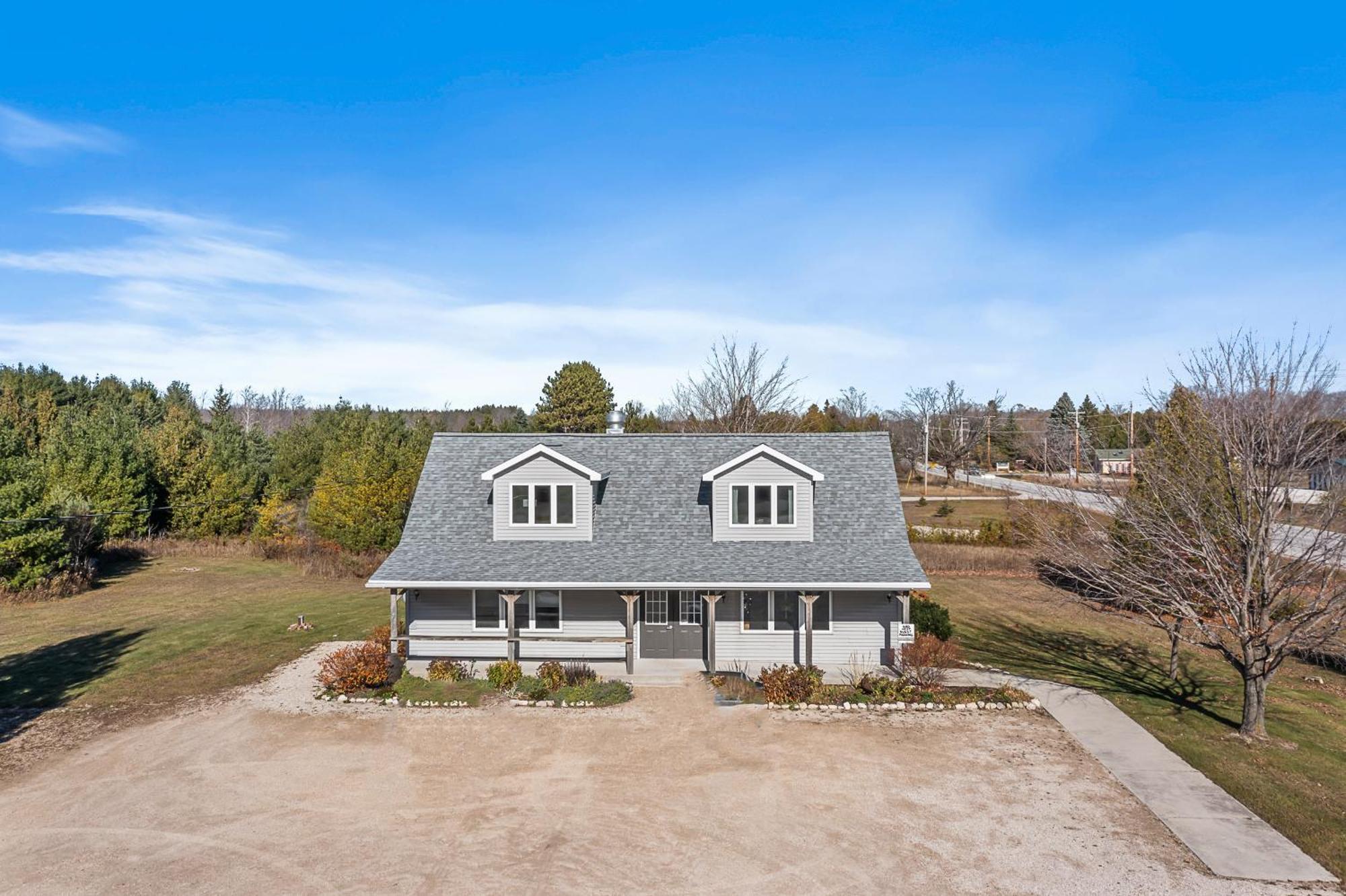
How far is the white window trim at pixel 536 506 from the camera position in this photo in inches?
822

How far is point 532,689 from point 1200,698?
54.7ft

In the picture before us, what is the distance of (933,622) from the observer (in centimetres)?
2188

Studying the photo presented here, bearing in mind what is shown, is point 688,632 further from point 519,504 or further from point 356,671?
point 356,671

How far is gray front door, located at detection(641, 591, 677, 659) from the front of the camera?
20391mm

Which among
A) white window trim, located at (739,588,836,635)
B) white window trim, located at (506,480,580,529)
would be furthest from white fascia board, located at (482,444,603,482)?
white window trim, located at (739,588,836,635)

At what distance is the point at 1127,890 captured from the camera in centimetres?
978

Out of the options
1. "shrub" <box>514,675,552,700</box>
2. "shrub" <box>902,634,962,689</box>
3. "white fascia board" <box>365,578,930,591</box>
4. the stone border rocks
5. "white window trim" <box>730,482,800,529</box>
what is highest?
"white window trim" <box>730,482,800,529</box>

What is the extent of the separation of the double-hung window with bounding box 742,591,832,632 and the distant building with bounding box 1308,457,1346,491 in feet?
36.1

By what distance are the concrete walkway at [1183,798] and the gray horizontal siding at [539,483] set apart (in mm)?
12846

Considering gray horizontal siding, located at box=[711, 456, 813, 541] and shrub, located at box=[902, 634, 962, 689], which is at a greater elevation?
gray horizontal siding, located at box=[711, 456, 813, 541]

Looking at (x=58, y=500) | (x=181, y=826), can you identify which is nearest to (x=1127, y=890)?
(x=181, y=826)

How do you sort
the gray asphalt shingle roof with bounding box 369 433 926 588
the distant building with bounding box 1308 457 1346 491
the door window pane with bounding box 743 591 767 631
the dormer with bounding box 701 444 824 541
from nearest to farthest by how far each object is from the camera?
the distant building with bounding box 1308 457 1346 491 → the gray asphalt shingle roof with bounding box 369 433 926 588 → the door window pane with bounding box 743 591 767 631 → the dormer with bounding box 701 444 824 541

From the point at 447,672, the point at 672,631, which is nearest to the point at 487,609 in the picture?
the point at 447,672

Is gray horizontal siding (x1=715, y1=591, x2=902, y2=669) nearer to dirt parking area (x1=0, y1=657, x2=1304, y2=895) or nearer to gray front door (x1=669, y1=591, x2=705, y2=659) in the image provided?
gray front door (x1=669, y1=591, x2=705, y2=659)
